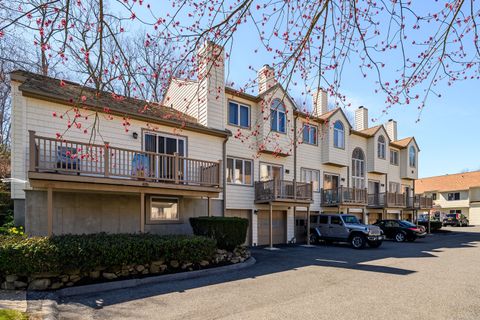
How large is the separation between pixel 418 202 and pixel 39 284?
93.1 ft

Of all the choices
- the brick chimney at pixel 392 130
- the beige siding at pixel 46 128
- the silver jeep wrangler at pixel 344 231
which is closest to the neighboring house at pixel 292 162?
the silver jeep wrangler at pixel 344 231

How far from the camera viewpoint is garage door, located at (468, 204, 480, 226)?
41.2 meters

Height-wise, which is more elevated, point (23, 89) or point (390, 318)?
point (23, 89)

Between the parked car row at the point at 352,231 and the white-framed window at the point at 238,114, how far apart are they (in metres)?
7.15

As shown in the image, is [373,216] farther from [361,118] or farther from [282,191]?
[282,191]

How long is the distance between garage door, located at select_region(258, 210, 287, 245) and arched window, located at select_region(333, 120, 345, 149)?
631 centimetres

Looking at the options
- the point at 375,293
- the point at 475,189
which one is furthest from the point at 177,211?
the point at 475,189

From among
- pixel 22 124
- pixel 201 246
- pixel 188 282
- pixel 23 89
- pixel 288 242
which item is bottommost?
pixel 288 242

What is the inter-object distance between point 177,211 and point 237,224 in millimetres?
3182

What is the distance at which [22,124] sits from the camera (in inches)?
405

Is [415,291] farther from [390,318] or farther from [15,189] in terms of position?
[15,189]

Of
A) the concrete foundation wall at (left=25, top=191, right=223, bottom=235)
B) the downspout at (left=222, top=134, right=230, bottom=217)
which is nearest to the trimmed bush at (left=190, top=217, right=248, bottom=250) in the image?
the concrete foundation wall at (left=25, top=191, right=223, bottom=235)

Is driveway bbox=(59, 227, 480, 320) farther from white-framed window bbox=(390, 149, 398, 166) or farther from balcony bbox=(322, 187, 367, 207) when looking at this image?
white-framed window bbox=(390, 149, 398, 166)

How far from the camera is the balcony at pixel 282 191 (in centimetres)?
1608
